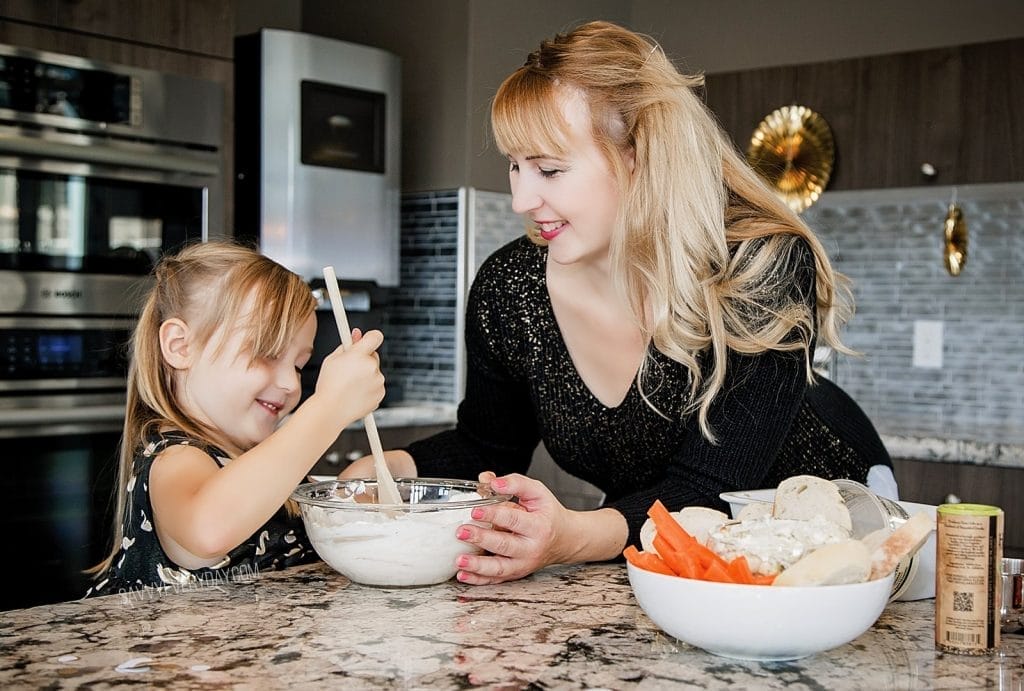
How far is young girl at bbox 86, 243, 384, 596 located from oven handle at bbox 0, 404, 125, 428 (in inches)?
50.6

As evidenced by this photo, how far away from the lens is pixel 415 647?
1.07 m

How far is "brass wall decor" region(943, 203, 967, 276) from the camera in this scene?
12.7 feet

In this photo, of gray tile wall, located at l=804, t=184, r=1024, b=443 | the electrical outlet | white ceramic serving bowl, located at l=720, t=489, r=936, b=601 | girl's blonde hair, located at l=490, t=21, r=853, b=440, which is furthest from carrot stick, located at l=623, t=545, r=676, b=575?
the electrical outlet

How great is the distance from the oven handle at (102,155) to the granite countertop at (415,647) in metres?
1.94

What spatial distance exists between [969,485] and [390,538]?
8.18 feet

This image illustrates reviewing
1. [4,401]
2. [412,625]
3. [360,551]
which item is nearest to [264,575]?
[360,551]

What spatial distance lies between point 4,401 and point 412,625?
2.11 m

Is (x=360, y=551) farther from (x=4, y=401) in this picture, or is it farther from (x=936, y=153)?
(x=936, y=153)

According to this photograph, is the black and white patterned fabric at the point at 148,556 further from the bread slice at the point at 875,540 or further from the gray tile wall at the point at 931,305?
the gray tile wall at the point at 931,305

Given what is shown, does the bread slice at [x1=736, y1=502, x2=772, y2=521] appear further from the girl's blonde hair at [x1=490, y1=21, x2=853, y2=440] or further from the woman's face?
the woman's face

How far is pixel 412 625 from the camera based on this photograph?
1.15 m

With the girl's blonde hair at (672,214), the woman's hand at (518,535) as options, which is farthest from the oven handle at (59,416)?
the woman's hand at (518,535)

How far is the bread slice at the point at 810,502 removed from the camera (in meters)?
1.16

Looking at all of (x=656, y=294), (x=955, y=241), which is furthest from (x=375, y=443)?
(x=955, y=241)
